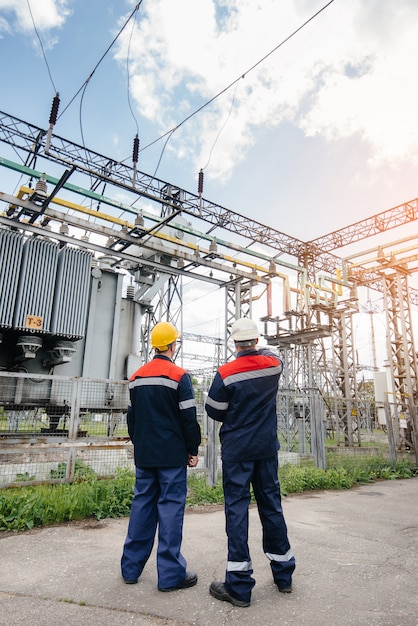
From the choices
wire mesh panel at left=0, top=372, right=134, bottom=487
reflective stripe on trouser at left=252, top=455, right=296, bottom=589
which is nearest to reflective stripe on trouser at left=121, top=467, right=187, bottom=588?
reflective stripe on trouser at left=252, top=455, right=296, bottom=589

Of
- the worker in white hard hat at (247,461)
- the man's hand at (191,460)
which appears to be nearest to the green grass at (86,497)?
the man's hand at (191,460)

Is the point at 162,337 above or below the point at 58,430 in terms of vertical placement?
above

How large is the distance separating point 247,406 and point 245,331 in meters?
0.61

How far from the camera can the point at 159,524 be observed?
3012 millimetres

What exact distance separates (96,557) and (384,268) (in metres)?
16.0

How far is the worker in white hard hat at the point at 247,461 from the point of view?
2.75 metres

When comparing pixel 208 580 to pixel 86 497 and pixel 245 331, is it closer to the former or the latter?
pixel 245 331

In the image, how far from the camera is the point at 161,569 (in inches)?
112

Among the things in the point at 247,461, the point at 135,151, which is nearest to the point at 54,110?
the point at 135,151

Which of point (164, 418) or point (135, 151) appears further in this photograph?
point (135, 151)

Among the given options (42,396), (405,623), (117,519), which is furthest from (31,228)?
(405,623)

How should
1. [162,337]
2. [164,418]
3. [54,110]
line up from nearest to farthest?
1. [164,418]
2. [162,337]
3. [54,110]

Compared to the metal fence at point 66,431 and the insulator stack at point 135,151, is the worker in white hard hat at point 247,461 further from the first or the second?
the insulator stack at point 135,151

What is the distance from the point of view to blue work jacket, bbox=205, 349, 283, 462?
2990mm
